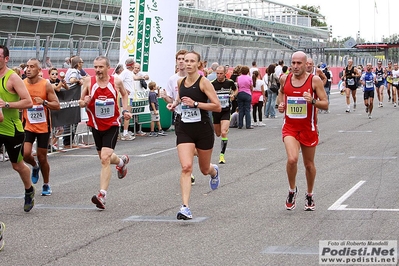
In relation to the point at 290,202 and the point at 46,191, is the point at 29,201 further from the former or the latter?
the point at 290,202

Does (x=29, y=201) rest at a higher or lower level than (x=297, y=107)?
lower

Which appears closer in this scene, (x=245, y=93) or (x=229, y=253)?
(x=229, y=253)

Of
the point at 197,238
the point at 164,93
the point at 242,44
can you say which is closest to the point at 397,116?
the point at 164,93

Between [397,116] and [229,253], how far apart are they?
20284 mm

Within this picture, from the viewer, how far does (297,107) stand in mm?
9336

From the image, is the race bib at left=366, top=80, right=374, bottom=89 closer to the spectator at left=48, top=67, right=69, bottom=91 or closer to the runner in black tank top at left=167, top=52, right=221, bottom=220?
the spectator at left=48, top=67, right=69, bottom=91

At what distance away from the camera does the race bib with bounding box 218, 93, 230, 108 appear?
47.8 ft

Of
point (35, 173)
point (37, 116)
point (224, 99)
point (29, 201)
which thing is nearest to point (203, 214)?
point (29, 201)

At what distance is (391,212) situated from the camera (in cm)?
897

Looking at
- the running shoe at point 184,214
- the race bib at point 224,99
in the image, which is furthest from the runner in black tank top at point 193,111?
the race bib at point 224,99

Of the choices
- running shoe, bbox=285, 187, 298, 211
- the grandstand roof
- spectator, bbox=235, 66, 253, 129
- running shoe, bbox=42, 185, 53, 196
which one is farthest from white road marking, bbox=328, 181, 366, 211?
the grandstand roof

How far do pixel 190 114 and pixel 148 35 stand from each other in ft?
40.7

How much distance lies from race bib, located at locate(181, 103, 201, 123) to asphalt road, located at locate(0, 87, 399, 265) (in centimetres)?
109

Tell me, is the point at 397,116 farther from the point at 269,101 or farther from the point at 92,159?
the point at 92,159
